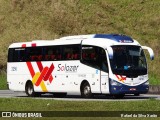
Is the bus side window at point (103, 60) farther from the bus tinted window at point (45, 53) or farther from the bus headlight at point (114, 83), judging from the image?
the bus tinted window at point (45, 53)

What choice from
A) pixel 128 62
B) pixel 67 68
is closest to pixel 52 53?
pixel 67 68

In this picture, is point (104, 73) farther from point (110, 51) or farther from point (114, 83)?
point (110, 51)

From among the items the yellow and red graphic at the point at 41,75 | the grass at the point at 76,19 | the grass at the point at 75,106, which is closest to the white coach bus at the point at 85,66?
the yellow and red graphic at the point at 41,75

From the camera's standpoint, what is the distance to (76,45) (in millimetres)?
34781

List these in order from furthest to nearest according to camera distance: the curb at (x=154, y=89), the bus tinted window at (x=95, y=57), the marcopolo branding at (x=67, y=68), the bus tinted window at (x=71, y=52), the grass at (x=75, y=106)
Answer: the curb at (x=154, y=89), the marcopolo branding at (x=67, y=68), the bus tinted window at (x=71, y=52), the bus tinted window at (x=95, y=57), the grass at (x=75, y=106)

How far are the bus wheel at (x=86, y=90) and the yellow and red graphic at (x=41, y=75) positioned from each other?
9.87 feet

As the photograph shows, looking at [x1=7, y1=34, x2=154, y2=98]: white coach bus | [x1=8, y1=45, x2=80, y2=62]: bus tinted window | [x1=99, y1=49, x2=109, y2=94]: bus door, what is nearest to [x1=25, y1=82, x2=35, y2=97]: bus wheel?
[x1=7, y1=34, x2=154, y2=98]: white coach bus

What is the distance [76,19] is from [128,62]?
29314 mm

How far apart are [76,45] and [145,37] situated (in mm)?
25140

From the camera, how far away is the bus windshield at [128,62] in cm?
3269

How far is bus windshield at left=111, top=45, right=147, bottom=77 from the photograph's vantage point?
107ft

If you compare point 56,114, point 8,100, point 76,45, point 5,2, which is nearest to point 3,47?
point 5,2

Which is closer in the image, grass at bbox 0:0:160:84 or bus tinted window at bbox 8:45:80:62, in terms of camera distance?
bus tinted window at bbox 8:45:80:62

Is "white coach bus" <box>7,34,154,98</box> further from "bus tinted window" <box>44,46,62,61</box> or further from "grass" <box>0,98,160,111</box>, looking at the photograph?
"grass" <box>0,98,160,111</box>
